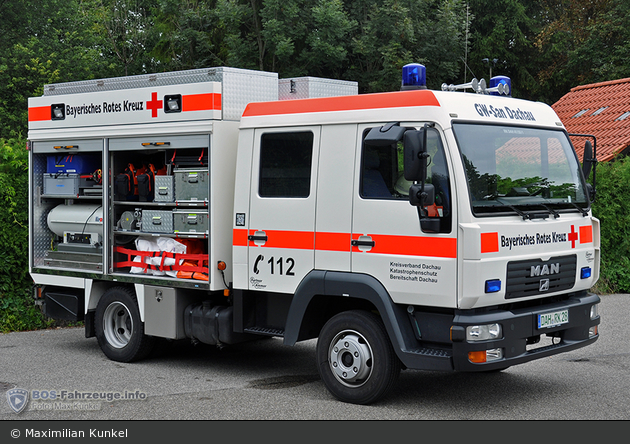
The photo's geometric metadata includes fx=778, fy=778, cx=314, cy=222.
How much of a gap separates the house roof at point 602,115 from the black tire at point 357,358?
10.8m

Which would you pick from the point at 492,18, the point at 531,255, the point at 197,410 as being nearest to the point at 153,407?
the point at 197,410

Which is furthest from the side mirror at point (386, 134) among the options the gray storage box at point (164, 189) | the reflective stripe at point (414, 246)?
the gray storage box at point (164, 189)

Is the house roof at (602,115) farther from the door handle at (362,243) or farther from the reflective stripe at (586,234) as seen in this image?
the door handle at (362,243)

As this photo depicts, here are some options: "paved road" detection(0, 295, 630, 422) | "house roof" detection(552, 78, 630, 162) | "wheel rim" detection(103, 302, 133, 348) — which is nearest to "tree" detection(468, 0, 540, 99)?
"house roof" detection(552, 78, 630, 162)

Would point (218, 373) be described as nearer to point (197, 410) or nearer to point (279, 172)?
point (197, 410)

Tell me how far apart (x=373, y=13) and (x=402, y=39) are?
101 cm

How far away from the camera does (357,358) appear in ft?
21.7

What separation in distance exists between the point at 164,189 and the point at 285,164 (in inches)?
68.7

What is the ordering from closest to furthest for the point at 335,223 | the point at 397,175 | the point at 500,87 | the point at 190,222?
1. the point at 397,175
2. the point at 335,223
3. the point at 500,87
4. the point at 190,222

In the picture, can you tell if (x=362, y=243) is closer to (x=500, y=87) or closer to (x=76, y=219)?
(x=500, y=87)

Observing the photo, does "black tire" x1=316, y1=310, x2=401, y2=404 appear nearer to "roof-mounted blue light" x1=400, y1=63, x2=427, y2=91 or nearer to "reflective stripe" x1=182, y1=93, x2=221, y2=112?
"roof-mounted blue light" x1=400, y1=63, x2=427, y2=91

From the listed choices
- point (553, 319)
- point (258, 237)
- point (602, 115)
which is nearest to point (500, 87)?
point (553, 319)

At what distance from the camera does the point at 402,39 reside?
20.0 meters

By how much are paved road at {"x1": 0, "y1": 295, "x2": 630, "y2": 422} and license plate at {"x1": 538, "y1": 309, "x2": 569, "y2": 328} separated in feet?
2.33
